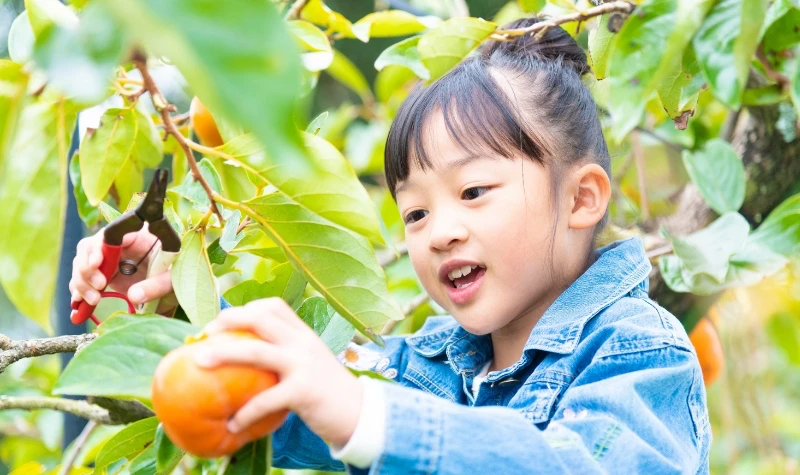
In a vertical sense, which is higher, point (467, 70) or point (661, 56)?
point (661, 56)

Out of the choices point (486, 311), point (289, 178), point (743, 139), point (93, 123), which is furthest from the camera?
point (743, 139)

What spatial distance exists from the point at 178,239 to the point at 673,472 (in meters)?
0.45

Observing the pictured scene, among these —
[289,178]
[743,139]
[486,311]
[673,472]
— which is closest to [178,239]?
[289,178]

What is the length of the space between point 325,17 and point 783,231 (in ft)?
2.22

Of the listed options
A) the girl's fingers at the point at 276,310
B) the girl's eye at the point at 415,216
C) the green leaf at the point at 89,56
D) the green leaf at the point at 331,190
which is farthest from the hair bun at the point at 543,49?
the green leaf at the point at 89,56

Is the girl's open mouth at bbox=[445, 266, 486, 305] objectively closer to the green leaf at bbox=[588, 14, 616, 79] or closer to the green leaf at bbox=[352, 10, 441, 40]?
the green leaf at bbox=[588, 14, 616, 79]

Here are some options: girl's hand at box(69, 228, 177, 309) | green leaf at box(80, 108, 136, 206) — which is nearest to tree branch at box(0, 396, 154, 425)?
girl's hand at box(69, 228, 177, 309)

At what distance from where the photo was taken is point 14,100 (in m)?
0.51

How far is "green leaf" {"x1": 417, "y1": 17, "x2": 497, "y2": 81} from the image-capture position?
0.73m

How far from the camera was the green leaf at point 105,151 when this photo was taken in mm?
771

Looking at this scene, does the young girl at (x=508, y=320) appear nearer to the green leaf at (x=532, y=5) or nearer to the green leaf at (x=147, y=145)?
the green leaf at (x=532, y=5)

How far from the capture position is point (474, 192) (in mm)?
898

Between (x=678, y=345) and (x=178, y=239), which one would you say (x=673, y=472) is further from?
(x=178, y=239)

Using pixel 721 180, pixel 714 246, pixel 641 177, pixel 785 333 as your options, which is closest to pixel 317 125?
pixel 714 246
